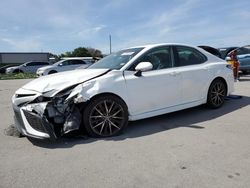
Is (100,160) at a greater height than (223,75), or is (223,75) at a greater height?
(223,75)

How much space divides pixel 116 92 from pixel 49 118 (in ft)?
3.81

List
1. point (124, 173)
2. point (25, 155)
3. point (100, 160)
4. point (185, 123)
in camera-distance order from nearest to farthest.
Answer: point (124, 173) < point (100, 160) < point (25, 155) < point (185, 123)

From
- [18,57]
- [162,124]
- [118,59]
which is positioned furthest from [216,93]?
[18,57]

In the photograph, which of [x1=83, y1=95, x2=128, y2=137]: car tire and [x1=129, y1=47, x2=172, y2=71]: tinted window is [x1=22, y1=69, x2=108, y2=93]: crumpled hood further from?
[x1=129, y1=47, x2=172, y2=71]: tinted window

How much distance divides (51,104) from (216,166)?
2547mm

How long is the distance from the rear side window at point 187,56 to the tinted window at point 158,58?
21cm

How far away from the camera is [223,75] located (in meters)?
6.42

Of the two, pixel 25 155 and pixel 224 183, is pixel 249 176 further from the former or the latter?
pixel 25 155

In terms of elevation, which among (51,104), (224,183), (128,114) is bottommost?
(224,183)

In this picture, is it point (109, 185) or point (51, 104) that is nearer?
point (109, 185)

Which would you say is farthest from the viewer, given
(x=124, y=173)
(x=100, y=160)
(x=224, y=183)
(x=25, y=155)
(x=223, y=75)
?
(x=223, y=75)

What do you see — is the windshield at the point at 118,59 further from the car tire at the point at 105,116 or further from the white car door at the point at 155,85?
the car tire at the point at 105,116

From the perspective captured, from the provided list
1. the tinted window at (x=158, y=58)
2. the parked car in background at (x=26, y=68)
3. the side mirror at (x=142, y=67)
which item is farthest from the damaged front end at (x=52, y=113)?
the parked car in background at (x=26, y=68)

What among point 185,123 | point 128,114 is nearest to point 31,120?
point 128,114
